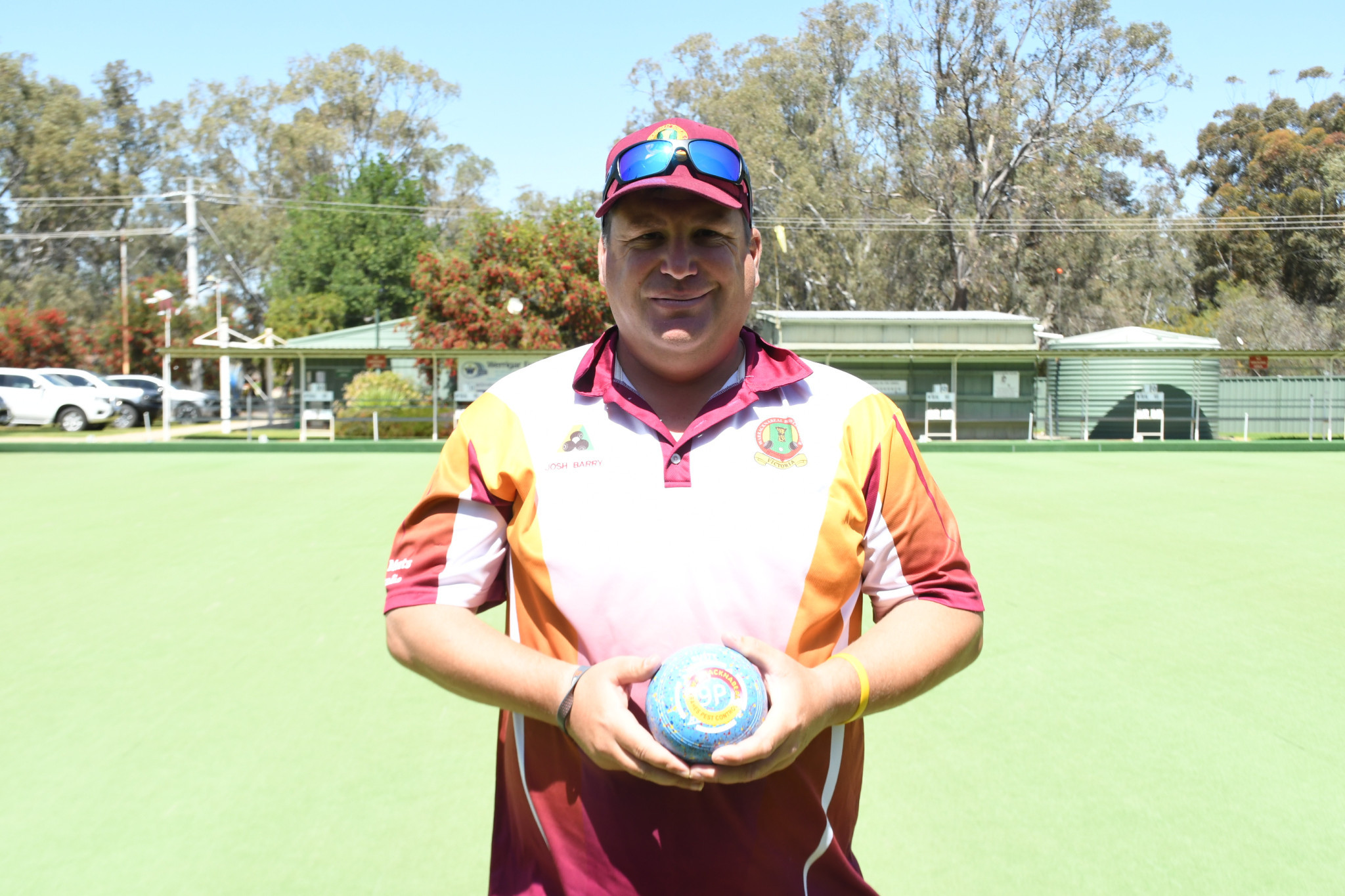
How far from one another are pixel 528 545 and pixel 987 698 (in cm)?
425

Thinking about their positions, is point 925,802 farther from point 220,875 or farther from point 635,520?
point 635,520

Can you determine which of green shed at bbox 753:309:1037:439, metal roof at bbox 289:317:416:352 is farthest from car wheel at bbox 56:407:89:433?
green shed at bbox 753:309:1037:439

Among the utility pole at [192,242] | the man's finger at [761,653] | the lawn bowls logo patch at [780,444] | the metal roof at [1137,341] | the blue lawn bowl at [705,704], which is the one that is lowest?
the blue lawn bowl at [705,704]

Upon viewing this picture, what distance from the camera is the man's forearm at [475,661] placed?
1833 millimetres

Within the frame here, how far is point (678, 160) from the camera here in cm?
199

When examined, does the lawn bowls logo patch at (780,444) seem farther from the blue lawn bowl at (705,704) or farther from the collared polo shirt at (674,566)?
the blue lawn bowl at (705,704)

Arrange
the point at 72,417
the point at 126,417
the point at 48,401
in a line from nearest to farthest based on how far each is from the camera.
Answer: the point at 48,401 < the point at 72,417 < the point at 126,417

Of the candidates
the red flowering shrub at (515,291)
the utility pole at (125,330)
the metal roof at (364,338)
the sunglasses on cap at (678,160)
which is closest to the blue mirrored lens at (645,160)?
the sunglasses on cap at (678,160)

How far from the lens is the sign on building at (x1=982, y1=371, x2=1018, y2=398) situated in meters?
30.3

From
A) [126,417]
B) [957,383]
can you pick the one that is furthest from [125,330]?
[957,383]

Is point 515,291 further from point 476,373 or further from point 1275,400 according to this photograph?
point 1275,400

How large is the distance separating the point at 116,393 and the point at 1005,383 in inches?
1031

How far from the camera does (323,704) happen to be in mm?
5508

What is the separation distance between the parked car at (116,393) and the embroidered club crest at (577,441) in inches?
1336
